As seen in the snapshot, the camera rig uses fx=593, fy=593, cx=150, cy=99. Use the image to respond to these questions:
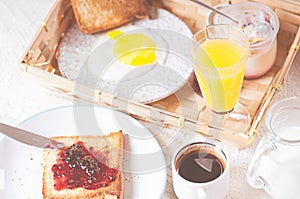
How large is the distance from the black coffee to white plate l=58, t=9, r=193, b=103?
231 millimetres

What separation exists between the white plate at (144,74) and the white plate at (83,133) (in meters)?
0.09

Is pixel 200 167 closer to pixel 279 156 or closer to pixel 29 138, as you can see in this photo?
pixel 279 156

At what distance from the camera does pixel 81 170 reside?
1383 millimetres

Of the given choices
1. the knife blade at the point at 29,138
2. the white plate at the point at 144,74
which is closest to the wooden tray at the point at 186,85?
the white plate at the point at 144,74

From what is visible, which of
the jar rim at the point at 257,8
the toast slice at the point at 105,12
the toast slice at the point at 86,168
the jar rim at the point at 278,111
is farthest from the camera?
the toast slice at the point at 105,12

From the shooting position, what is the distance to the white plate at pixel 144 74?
154cm

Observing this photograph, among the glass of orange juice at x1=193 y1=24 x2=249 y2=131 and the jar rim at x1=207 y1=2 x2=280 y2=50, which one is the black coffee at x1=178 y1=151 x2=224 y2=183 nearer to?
the glass of orange juice at x1=193 y1=24 x2=249 y2=131

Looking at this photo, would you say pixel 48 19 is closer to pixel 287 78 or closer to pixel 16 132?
pixel 16 132

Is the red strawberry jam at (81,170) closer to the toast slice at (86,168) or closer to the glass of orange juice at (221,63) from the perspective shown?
the toast slice at (86,168)

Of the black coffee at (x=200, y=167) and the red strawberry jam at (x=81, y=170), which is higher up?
the black coffee at (x=200, y=167)

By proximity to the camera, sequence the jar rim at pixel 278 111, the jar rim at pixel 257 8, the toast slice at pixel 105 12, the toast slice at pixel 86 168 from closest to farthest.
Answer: the jar rim at pixel 278 111 < the toast slice at pixel 86 168 < the jar rim at pixel 257 8 < the toast slice at pixel 105 12

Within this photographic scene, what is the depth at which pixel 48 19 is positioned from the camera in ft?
5.29

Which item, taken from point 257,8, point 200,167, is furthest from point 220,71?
point 257,8

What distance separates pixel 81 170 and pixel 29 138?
0.54 ft
